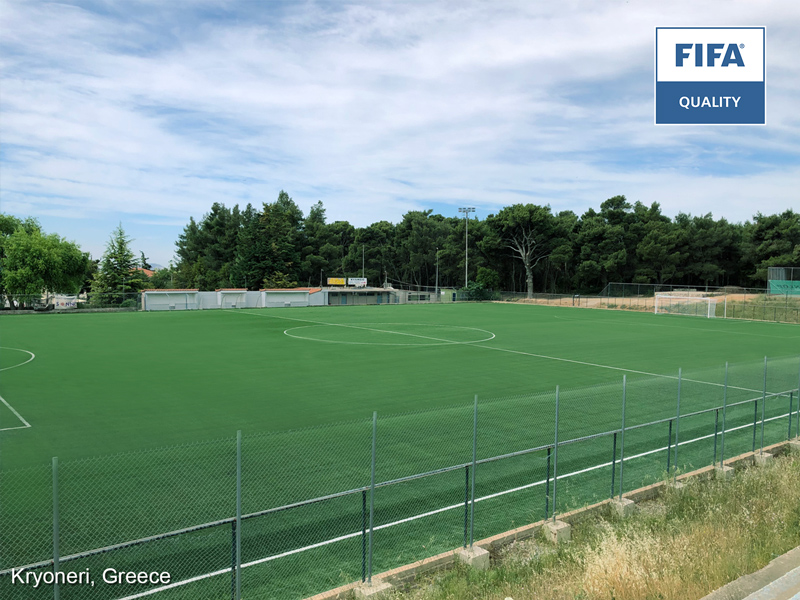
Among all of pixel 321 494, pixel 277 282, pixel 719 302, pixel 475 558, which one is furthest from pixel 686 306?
pixel 277 282

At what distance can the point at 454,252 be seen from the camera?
4178 inches

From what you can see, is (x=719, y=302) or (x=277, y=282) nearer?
(x=719, y=302)

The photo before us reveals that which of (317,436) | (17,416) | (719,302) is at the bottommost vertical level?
(17,416)

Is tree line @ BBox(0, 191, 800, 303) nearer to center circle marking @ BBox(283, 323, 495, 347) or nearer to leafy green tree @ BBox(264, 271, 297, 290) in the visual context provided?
leafy green tree @ BBox(264, 271, 297, 290)

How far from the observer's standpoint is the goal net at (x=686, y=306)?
60438 mm

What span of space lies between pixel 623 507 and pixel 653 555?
259cm

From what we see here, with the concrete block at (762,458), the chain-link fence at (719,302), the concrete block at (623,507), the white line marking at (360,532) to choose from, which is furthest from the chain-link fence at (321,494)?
the chain-link fence at (719,302)

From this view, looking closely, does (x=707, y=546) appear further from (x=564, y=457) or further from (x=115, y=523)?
(x=115, y=523)

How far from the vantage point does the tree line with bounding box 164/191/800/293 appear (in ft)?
297

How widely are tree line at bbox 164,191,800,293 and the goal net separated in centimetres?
2515

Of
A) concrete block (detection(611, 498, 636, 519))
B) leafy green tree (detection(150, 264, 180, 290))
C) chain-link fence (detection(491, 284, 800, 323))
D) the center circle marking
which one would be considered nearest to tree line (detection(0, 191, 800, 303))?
chain-link fence (detection(491, 284, 800, 323))

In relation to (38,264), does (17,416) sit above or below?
below

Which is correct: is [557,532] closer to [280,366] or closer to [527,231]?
[280,366]

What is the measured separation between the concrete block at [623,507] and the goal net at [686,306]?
55.1m
